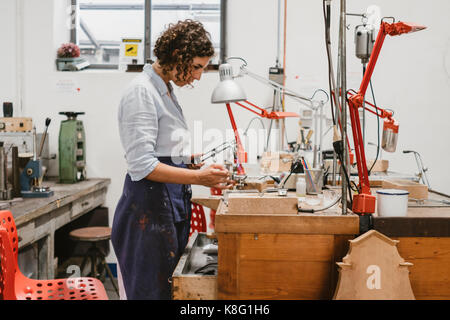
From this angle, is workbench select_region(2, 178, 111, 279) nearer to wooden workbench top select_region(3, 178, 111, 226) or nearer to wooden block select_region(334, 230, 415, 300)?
wooden workbench top select_region(3, 178, 111, 226)

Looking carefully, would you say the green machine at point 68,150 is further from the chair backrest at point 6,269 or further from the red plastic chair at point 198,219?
the chair backrest at point 6,269

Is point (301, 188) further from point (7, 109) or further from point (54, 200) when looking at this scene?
point (7, 109)

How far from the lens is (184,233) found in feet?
5.71

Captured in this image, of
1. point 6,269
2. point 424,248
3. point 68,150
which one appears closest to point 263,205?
point 424,248

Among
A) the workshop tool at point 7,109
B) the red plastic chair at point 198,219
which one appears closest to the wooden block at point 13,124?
the workshop tool at point 7,109

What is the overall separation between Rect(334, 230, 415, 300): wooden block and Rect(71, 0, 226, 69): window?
2596 millimetres

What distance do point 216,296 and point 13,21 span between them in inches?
123

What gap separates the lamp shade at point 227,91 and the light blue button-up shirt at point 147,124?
0.31 m

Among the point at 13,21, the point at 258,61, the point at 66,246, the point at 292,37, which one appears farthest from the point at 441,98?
the point at 13,21

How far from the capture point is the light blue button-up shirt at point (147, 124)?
1501 millimetres

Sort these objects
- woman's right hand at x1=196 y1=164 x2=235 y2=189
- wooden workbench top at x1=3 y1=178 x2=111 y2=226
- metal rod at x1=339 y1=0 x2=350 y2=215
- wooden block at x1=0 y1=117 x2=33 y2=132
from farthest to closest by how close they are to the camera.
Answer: wooden block at x1=0 y1=117 x2=33 y2=132, wooden workbench top at x1=3 y1=178 x2=111 y2=226, woman's right hand at x1=196 y1=164 x2=235 y2=189, metal rod at x1=339 y1=0 x2=350 y2=215

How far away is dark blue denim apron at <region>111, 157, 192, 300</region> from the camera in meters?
1.61

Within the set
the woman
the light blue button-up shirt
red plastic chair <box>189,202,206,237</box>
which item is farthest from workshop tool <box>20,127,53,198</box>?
the light blue button-up shirt

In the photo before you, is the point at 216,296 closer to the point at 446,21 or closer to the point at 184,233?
the point at 184,233
